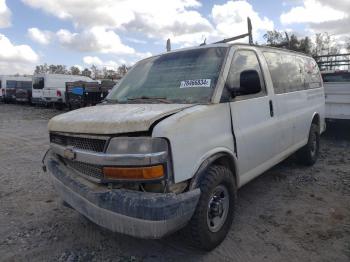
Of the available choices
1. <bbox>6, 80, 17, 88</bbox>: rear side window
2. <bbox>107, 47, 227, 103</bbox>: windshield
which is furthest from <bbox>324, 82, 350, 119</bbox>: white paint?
<bbox>6, 80, 17, 88</bbox>: rear side window

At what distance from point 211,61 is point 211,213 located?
5.35 feet

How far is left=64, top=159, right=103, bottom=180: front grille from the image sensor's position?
3.19 m

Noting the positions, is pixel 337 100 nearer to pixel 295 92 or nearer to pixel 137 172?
pixel 295 92

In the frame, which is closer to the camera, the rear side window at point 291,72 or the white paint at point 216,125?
the white paint at point 216,125

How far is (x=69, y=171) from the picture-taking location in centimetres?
366

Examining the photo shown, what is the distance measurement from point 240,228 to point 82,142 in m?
1.97

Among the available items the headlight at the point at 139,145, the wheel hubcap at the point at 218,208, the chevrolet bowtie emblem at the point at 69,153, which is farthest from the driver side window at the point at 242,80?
the chevrolet bowtie emblem at the point at 69,153

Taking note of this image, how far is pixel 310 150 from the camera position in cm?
642

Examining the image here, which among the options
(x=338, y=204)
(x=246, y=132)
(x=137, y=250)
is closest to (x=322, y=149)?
(x=338, y=204)

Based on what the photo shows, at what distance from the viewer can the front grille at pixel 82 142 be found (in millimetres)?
3155

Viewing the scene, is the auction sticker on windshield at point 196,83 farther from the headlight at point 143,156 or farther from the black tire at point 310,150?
the black tire at point 310,150

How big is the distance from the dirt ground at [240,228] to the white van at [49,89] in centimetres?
1700

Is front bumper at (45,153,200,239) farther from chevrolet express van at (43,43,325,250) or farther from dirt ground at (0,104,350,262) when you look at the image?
dirt ground at (0,104,350,262)

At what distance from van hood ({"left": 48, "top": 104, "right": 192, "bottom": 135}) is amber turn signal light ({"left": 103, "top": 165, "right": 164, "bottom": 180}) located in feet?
1.00
